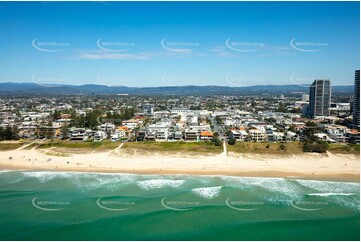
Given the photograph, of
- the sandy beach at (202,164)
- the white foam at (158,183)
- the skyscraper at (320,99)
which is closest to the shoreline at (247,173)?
the sandy beach at (202,164)

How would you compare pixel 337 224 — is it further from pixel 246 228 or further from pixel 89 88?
pixel 89 88

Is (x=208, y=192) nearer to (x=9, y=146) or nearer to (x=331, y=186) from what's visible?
(x=331, y=186)

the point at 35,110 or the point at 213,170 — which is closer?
the point at 213,170

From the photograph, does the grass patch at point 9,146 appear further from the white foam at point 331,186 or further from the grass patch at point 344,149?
the grass patch at point 344,149

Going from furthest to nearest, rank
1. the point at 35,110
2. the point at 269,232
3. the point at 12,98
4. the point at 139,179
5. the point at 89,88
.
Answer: the point at 89,88 → the point at 12,98 → the point at 35,110 → the point at 139,179 → the point at 269,232

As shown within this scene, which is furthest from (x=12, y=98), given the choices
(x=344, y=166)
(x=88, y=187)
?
(x=344, y=166)

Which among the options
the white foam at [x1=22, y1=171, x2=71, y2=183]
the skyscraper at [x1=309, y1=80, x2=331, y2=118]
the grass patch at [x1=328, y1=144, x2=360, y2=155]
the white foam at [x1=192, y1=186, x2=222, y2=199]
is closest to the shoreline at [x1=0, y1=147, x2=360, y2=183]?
the white foam at [x1=22, y1=171, x2=71, y2=183]

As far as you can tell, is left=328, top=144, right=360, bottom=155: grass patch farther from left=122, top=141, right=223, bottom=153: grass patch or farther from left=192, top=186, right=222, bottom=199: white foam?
left=192, top=186, right=222, bottom=199: white foam

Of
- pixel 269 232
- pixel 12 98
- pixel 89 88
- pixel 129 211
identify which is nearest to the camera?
pixel 269 232
